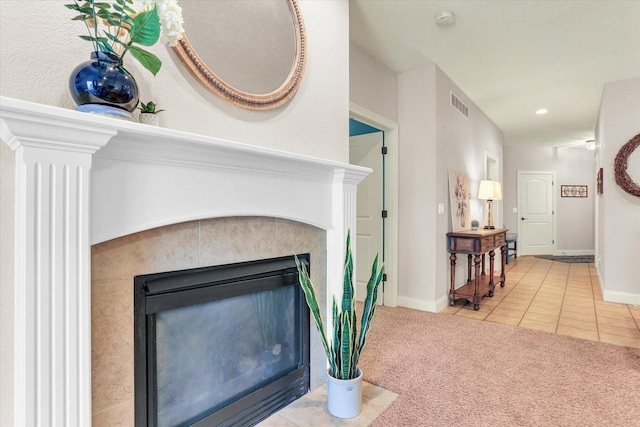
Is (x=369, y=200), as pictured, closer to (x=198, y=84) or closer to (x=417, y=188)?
(x=417, y=188)

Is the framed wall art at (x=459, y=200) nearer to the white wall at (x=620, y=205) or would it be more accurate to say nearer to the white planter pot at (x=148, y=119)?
the white wall at (x=620, y=205)

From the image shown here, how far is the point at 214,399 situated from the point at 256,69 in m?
1.48

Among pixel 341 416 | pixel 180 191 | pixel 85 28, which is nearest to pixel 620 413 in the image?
pixel 341 416

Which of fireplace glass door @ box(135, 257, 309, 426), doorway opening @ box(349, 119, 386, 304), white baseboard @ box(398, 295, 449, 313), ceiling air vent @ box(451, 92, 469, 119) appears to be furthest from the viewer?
ceiling air vent @ box(451, 92, 469, 119)

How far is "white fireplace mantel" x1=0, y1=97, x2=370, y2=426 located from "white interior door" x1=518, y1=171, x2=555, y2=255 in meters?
8.25

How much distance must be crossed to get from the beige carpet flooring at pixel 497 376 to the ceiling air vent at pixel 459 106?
7.95ft

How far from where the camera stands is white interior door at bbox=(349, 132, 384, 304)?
3.73 meters

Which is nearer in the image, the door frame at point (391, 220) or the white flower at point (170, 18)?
the white flower at point (170, 18)

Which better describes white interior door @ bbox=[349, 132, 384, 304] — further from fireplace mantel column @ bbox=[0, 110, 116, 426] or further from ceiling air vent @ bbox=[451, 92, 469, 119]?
fireplace mantel column @ bbox=[0, 110, 116, 426]

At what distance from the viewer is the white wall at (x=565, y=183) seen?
760 centimetres

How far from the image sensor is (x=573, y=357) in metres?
2.42

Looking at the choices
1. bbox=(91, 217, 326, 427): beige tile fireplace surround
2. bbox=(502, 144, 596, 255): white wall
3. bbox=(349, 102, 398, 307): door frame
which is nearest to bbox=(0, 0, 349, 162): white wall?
bbox=(91, 217, 326, 427): beige tile fireplace surround

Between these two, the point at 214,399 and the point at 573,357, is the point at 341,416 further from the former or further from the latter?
the point at 573,357

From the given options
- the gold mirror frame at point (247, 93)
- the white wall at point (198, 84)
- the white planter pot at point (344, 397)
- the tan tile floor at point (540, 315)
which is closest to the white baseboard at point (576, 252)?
the tan tile floor at point (540, 315)
